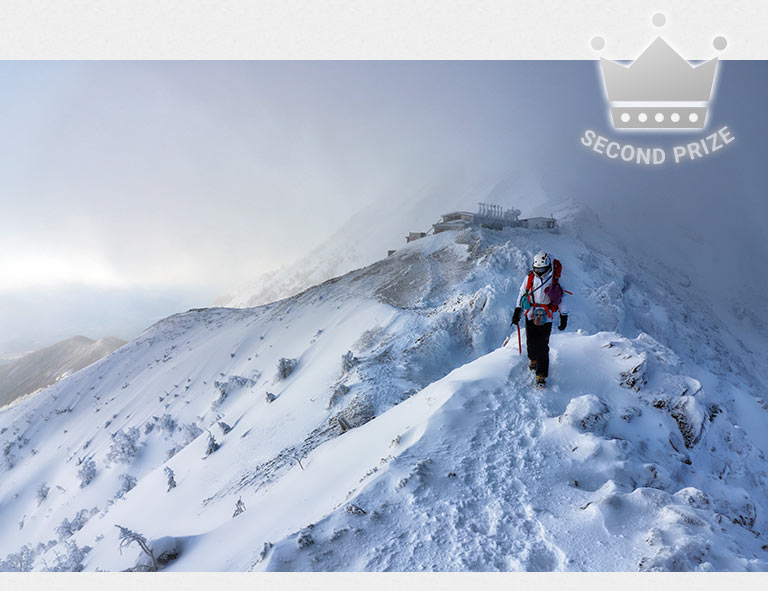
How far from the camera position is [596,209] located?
129 ft

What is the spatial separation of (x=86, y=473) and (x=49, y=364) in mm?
71134

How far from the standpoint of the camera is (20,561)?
14.0 m

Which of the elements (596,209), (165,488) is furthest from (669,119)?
(596,209)

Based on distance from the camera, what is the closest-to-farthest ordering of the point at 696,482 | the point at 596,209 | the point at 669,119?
the point at 696,482 → the point at 669,119 → the point at 596,209

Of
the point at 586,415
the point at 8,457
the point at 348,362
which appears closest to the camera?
the point at 586,415

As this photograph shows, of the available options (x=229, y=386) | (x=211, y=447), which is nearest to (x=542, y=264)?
(x=211, y=447)

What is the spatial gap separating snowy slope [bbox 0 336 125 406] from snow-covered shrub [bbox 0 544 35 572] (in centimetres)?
5698

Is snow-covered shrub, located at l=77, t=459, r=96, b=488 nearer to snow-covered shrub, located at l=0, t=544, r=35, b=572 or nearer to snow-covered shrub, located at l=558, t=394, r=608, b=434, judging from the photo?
snow-covered shrub, located at l=0, t=544, r=35, b=572

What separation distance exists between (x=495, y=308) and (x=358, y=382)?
263 inches

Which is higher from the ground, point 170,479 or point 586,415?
point 586,415

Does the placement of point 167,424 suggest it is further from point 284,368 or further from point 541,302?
point 541,302

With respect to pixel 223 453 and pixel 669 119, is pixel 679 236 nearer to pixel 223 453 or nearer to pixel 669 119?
pixel 669 119

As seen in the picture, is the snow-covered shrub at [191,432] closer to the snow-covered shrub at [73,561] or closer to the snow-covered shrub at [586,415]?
the snow-covered shrub at [73,561]

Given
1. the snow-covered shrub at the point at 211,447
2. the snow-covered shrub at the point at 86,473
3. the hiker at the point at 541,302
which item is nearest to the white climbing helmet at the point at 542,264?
the hiker at the point at 541,302
